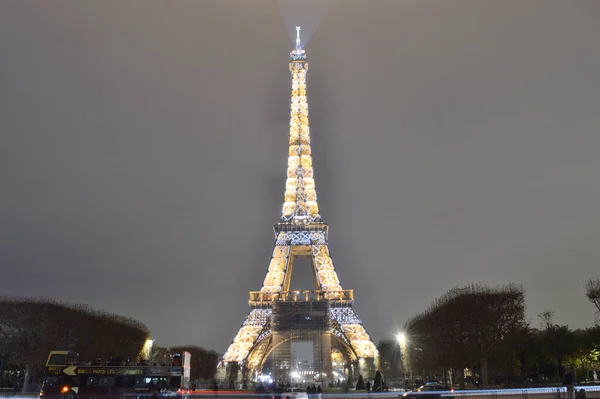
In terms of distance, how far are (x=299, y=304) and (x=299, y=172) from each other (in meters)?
21.4

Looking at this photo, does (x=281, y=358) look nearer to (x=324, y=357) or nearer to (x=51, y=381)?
(x=324, y=357)

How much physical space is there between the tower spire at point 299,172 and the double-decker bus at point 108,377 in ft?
174

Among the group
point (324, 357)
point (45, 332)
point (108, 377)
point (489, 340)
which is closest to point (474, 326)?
point (489, 340)

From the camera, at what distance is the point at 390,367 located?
11169 centimetres

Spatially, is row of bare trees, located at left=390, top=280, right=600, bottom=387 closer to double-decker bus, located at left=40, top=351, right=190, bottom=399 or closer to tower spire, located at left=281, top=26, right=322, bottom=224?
tower spire, located at left=281, top=26, right=322, bottom=224

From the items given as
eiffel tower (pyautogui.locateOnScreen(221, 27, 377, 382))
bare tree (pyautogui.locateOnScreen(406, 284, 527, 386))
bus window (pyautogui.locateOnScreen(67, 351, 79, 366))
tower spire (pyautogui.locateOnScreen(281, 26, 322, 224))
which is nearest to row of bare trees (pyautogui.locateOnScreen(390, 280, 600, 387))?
bare tree (pyautogui.locateOnScreen(406, 284, 527, 386))

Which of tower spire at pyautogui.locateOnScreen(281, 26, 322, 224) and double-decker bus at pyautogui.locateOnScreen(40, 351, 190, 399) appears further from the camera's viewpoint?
tower spire at pyautogui.locateOnScreen(281, 26, 322, 224)

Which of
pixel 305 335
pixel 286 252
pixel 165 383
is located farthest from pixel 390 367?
pixel 165 383

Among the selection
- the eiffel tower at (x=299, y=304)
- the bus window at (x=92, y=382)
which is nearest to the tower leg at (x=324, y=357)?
the eiffel tower at (x=299, y=304)

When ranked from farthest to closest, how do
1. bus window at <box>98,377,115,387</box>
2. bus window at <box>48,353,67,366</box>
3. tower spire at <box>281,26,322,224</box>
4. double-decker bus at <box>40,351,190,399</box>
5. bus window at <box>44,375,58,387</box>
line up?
tower spire at <box>281,26,322,224</box>, bus window at <box>48,353,67,366</box>, bus window at <box>98,377,115,387</box>, double-decker bus at <box>40,351,190,399</box>, bus window at <box>44,375,58,387</box>

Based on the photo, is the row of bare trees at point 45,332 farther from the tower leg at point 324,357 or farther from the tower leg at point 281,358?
the tower leg at point 324,357

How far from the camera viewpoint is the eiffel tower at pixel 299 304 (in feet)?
259

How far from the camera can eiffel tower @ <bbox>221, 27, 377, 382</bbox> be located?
78812 millimetres

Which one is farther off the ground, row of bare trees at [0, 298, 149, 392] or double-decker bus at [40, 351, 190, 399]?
row of bare trees at [0, 298, 149, 392]
